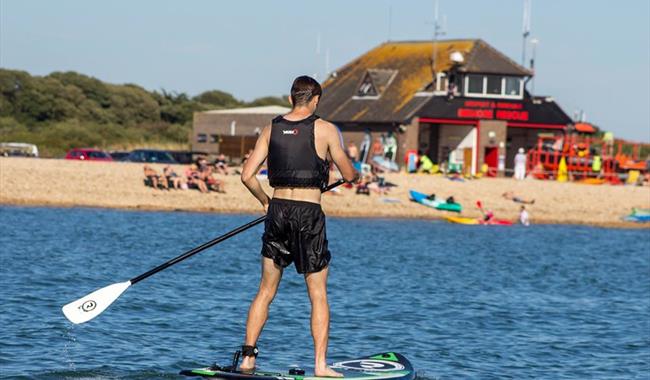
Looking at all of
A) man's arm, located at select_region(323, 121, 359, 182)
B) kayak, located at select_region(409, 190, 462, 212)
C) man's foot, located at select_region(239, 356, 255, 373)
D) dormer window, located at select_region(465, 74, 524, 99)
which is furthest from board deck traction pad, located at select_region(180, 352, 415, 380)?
dormer window, located at select_region(465, 74, 524, 99)

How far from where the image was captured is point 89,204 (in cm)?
4222

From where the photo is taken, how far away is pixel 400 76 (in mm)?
66438

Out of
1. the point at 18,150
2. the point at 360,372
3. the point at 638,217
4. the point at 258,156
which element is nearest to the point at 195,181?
the point at 18,150

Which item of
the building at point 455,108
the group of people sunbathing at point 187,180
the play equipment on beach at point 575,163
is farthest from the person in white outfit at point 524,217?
the building at point 455,108

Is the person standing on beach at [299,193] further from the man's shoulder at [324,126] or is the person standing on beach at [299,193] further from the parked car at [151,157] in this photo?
the parked car at [151,157]

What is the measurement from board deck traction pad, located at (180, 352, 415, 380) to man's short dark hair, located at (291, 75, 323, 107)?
7.84 ft

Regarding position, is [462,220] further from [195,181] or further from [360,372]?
[360,372]

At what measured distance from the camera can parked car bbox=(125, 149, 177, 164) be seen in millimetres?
53312

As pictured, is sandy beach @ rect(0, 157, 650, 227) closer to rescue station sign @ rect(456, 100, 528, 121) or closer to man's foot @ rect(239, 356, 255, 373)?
rescue station sign @ rect(456, 100, 528, 121)

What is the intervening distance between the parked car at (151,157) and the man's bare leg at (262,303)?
137ft

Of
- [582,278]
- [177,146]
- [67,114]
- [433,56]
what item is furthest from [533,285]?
[67,114]

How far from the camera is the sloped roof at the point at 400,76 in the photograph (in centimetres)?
6325

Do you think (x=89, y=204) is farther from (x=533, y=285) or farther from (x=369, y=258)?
(x=533, y=285)

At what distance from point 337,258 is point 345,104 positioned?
3773 cm
